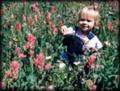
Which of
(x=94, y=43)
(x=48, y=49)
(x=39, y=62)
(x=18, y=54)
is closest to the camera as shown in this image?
(x=39, y=62)

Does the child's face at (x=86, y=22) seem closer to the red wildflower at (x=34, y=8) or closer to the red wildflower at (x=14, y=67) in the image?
the red wildflower at (x=34, y=8)

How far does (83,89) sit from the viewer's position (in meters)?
3.87

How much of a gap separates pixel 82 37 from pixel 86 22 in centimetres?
19

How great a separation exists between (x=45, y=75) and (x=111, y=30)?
1178 mm

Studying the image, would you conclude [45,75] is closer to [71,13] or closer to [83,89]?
[83,89]

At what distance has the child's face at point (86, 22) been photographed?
4355mm

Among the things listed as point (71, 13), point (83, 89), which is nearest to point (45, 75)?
point (83, 89)

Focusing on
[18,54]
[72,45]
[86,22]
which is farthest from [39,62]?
[86,22]

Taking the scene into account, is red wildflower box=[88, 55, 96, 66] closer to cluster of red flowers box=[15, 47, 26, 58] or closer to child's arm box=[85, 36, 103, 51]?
child's arm box=[85, 36, 103, 51]

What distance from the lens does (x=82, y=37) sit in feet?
14.6

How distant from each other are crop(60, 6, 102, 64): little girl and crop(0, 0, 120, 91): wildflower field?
0.29 ft

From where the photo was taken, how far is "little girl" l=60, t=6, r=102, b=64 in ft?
14.3

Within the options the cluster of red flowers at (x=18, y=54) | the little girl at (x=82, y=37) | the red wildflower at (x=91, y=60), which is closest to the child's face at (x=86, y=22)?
the little girl at (x=82, y=37)

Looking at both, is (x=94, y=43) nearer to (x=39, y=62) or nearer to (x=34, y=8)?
(x=39, y=62)
